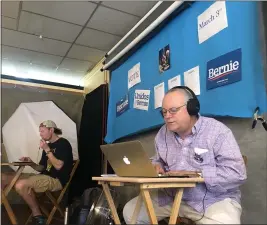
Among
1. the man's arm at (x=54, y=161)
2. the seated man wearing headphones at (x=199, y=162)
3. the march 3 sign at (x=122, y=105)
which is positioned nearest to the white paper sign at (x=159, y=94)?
the march 3 sign at (x=122, y=105)

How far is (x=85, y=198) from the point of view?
7.11ft

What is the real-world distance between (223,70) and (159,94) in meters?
0.62

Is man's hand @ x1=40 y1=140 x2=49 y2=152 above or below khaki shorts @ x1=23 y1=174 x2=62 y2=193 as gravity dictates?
above

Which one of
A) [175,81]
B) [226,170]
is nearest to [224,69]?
[175,81]

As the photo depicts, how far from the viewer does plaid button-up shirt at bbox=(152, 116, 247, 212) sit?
0.95m

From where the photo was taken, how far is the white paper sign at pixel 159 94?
5.98 ft

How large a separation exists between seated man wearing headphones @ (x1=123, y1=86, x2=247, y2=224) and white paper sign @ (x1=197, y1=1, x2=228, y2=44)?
1.45 ft

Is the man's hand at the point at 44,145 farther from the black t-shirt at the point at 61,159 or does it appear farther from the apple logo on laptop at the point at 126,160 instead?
the apple logo on laptop at the point at 126,160

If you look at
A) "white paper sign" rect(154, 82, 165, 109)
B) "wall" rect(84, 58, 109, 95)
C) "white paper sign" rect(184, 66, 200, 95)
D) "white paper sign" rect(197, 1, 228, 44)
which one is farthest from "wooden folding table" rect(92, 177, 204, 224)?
"wall" rect(84, 58, 109, 95)

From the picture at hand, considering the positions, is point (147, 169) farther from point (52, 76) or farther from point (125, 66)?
point (52, 76)

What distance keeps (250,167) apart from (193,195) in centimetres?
34

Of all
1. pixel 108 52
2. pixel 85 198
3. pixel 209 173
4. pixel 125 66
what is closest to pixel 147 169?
pixel 209 173

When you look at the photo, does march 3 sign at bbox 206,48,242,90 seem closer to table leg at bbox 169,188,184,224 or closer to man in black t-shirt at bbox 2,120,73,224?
table leg at bbox 169,188,184,224

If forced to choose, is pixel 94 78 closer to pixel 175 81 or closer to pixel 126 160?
pixel 175 81
